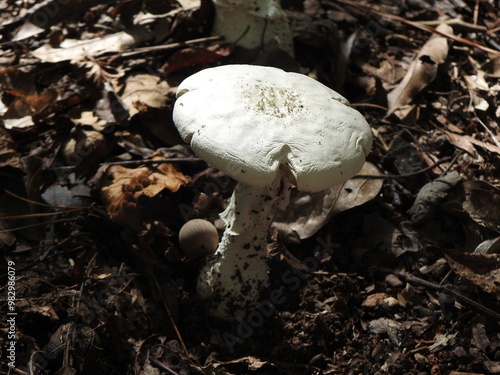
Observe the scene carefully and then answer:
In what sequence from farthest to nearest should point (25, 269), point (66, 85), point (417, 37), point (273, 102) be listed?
point (417, 37), point (66, 85), point (25, 269), point (273, 102)

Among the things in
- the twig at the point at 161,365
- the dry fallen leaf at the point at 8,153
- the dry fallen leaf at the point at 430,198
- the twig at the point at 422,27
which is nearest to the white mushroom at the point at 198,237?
the twig at the point at 161,365

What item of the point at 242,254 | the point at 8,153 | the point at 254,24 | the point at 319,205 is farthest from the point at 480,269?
the point at 8,153

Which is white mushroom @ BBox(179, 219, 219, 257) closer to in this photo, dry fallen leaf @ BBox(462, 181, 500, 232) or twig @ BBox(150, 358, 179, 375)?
twig @ BBox(150, 358, 179, 375)

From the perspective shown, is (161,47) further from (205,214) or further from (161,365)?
(161,365)

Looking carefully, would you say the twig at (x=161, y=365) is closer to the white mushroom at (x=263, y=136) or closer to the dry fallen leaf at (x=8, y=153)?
the white mushroom at (x=263, y=136)

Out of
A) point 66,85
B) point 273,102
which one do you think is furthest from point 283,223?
point 66,85

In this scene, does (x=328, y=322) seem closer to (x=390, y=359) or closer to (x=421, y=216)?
(x=390, y=359)
